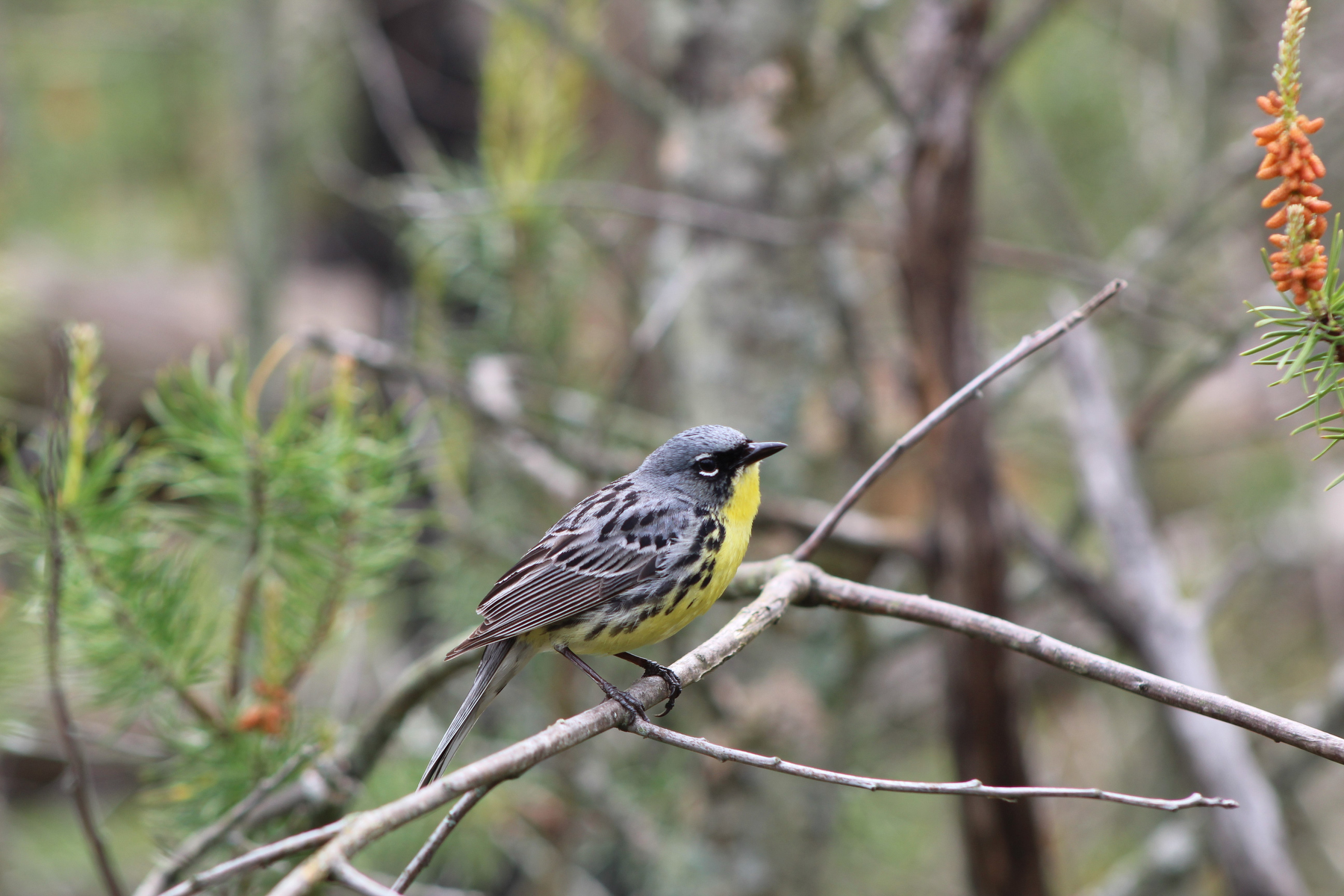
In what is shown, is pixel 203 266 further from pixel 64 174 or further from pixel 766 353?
pixel 766 353

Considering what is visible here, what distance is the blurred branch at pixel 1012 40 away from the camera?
2.70 m

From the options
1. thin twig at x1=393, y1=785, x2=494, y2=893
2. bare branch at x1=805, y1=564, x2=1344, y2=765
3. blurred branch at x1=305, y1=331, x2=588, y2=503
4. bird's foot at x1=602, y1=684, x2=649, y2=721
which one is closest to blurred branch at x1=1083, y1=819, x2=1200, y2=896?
bare branch at x1=805, y1=564, x2=1344, y2=765

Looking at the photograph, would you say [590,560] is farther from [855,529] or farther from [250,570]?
[855,529]

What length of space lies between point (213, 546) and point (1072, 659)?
1.67 m

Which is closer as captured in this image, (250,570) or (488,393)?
(250,570)

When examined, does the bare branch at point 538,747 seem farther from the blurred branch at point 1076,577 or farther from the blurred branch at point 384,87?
Result: the blurred branch at point 384,87

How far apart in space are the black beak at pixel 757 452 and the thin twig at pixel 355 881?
4.10ft

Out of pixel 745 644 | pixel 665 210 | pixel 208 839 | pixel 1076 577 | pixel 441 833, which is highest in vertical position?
pixel 665 210

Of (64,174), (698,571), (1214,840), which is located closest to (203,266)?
(64,174)

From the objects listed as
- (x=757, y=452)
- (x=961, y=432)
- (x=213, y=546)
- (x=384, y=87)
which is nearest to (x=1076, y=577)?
(x=961, y=432)

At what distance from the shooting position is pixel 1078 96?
591 centimetres

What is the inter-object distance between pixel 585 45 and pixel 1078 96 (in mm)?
3945

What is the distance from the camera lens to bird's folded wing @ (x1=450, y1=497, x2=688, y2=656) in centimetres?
205

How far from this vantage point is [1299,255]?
115 centimetres
